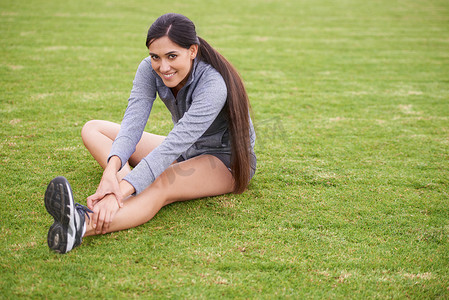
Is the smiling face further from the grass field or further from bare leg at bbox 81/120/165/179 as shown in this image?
the grass field

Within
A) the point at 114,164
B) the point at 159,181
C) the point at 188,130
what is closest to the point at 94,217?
the point at 114,164

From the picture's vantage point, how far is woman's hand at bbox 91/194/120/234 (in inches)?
96.5

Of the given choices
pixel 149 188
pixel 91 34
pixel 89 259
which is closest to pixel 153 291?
pixel 89 259

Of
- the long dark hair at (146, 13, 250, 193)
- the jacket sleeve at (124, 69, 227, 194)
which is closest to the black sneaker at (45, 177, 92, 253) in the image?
the jacket sleeve at (124, 69, 227, 194)

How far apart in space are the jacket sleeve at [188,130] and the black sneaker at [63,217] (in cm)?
36

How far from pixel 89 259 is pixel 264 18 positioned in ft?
37.5

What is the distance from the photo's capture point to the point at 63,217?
2295mm

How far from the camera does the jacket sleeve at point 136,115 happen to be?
277 cm

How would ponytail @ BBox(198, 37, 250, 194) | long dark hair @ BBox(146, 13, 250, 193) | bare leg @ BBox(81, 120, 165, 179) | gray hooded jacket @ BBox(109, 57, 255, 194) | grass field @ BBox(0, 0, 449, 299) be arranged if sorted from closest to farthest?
grass field @ BBox(0, 0, 449, 299) < gray hooded jacket @ BBox(109, 57, 255, 194) < long dark hair @ BBox(146, 13, 250, 193) < ponytail @ BBox(198, 37, 250, 194) < bare leg @ BBox(81, 120, 165, 179)

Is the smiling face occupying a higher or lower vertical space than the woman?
higher

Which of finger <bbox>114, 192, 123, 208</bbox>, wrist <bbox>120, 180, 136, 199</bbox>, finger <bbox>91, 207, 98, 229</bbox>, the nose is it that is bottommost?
finger <bbox>91, 207, 98, 229</bbox>

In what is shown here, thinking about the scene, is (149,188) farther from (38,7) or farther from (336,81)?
(38,7)

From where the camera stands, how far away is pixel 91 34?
29.5ft

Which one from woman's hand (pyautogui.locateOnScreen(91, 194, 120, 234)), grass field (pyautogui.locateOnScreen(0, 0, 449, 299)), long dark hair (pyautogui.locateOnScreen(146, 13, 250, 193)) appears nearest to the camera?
grass field (pyautogui.locateOnScreen(0, 0, 449, 299))
